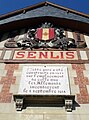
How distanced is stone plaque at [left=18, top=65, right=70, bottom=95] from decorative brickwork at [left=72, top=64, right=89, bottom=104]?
0.33 m

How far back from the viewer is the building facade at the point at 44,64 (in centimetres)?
689

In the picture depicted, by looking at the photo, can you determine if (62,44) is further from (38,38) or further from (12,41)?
(12,41)

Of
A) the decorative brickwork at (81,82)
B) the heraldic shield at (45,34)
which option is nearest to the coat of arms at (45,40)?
the heraldic shield at (45,34)

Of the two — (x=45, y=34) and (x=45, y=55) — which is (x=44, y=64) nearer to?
(x=45, y=55)

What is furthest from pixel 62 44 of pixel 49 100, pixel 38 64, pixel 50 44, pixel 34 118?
Answer: pixel 34 118

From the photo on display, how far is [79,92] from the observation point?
743 cm

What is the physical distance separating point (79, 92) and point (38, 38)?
10.3ft

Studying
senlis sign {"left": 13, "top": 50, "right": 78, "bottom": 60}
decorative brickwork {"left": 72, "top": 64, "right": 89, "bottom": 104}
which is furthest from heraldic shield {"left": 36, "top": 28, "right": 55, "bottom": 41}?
decorative brickwork {"left": 72, "top": 64, "right": 89, "bottom": 104}

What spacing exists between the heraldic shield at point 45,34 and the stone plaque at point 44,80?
5.56ft

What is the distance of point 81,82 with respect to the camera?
780cm

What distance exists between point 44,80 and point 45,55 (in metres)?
1.50

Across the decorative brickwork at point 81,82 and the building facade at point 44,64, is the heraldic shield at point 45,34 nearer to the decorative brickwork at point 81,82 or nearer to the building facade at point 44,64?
the building facade at point 44,64

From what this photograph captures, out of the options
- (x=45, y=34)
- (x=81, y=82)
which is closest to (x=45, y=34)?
(x=45, y=34)

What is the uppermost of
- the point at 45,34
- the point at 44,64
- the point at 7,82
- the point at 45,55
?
the point at 45,34
